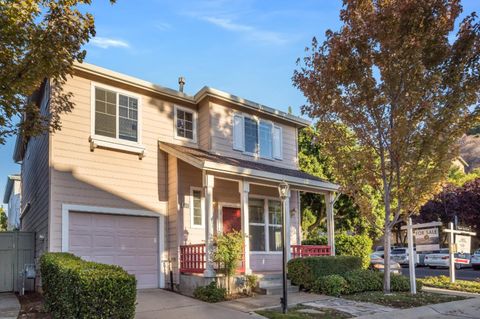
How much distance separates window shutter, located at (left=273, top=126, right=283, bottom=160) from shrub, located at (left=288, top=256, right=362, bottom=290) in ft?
→ 14.7

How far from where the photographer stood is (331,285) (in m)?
11.9

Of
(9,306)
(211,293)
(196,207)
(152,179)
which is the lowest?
(9,306)

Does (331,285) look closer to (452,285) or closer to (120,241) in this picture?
(452,285)

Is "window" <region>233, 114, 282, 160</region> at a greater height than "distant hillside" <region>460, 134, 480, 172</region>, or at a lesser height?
lesser

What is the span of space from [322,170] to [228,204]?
30.8 ft

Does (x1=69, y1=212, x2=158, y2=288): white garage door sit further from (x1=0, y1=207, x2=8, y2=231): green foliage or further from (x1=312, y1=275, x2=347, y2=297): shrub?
(x1=0, y1=207, x2=8, y2=231): green foliage

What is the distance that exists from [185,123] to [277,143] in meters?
3.79

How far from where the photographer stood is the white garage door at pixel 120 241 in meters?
11.4

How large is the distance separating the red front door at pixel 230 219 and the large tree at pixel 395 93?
3.91 meters

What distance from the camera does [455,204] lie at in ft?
120

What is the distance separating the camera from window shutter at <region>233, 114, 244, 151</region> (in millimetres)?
14875

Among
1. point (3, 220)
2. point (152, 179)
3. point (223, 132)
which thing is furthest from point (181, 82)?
point (3, 220)

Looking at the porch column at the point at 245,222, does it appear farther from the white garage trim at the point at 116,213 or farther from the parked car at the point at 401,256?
the parked car at the point at 401,256

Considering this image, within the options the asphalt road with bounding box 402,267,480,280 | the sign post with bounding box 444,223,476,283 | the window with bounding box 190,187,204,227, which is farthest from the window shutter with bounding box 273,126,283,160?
the asphalt road with bounding box 402,267,480,280
